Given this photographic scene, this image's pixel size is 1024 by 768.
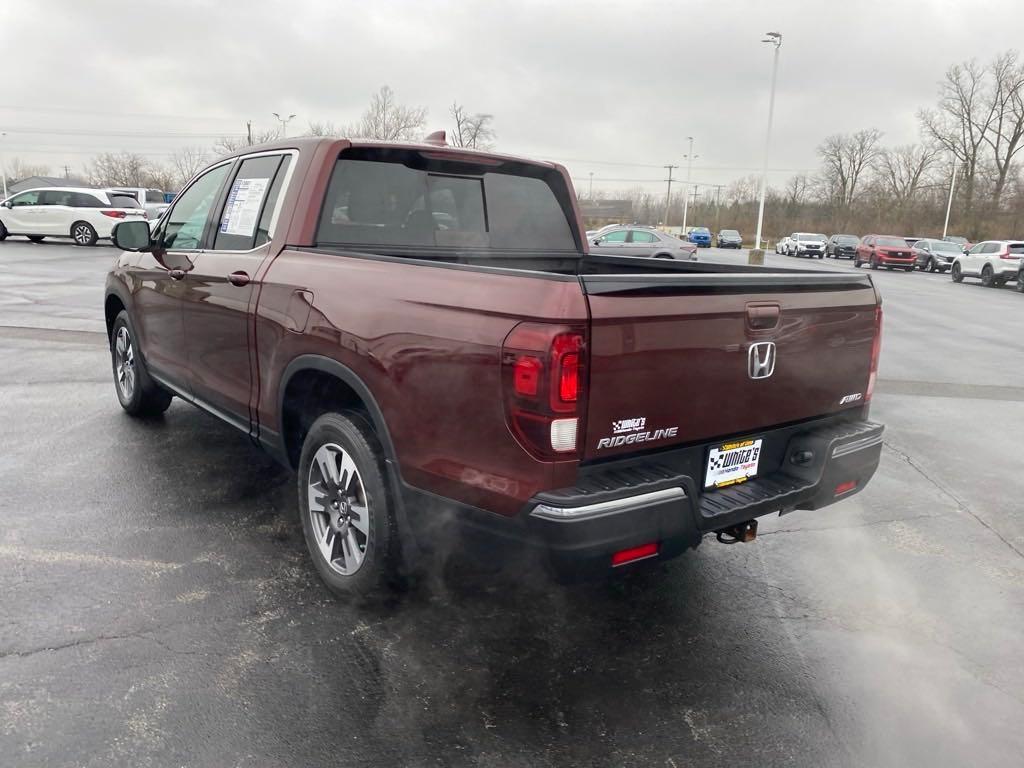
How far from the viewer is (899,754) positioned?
245 centimetres

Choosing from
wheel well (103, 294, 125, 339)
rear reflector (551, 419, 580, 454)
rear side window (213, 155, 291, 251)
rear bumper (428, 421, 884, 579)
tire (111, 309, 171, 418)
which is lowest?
tire (111, 309, 171, 418)

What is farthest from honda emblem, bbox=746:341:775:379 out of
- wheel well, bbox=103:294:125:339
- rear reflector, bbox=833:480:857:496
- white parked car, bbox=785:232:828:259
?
white parked car, bbox=785:232:828:259

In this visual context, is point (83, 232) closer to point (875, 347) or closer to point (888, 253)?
point (875, 347)

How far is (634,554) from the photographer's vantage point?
2.55 meters

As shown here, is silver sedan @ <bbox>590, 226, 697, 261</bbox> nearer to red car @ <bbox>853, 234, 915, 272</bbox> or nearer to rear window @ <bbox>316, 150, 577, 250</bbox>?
rear window @ <bbox>316, 150, 577, 250</bbox>

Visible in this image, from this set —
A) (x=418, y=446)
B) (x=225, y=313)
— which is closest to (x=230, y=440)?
(x=225, y=313)

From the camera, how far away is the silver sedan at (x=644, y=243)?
21.7 meters

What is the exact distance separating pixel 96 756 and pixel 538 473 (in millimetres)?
1598

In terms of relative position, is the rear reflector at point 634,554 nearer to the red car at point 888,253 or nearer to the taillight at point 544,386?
the taillight at point 544,386

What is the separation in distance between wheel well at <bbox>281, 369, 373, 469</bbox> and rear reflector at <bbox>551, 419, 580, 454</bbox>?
0.96 meters

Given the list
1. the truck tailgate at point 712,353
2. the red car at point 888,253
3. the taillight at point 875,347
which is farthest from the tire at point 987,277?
the truck tailgate at point 712,353

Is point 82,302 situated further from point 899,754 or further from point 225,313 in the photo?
point 899,754

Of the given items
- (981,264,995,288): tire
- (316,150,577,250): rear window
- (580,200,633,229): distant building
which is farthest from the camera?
(580,200,633,229): distant building

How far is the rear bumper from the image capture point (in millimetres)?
2393
